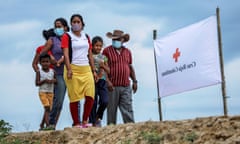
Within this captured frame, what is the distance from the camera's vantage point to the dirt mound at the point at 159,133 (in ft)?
21.3

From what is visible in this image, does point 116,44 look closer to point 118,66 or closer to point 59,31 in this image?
point 118,66

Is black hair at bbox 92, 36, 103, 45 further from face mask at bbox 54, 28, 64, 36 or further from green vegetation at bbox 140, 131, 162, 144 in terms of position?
green vegetation at bbox 140, 131, 162, 144

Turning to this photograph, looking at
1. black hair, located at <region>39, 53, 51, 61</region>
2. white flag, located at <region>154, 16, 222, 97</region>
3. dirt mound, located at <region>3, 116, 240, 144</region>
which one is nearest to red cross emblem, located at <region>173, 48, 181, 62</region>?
white flag, located at <region>154, 16, 222, 97</region>

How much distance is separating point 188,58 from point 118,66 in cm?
226

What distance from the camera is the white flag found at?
1112cm

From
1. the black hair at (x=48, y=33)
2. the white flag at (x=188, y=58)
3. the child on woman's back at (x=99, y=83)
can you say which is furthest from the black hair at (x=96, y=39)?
the white flag at (x=188, y=58)

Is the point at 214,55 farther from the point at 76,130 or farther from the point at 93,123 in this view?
the point at 76,130

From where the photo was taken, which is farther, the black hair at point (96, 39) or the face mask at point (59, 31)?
the face mask at point (59, 31)

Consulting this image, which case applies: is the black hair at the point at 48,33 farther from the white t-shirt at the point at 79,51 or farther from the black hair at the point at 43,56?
the white t-shirt at the point at 79,51

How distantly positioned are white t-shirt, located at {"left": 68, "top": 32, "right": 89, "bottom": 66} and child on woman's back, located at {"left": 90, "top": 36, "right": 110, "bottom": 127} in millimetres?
665

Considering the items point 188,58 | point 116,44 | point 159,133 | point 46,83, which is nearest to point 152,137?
point 159,133

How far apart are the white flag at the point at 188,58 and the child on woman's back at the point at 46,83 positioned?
10.3 feet

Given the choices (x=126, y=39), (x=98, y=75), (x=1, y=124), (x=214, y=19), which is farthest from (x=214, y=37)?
(x=1, y=124)

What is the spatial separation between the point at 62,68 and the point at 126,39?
5.57 ft
